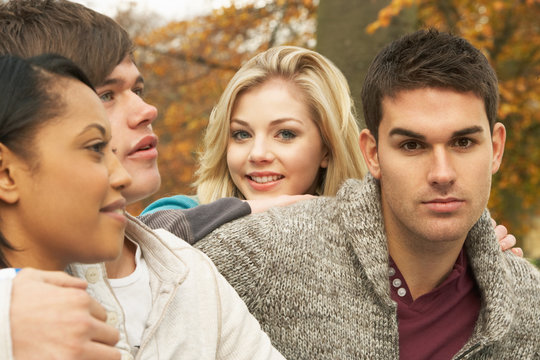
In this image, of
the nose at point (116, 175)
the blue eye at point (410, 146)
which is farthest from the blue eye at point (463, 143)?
the nose at point (116, 175)

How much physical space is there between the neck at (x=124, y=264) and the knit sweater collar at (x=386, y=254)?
3.34 feet

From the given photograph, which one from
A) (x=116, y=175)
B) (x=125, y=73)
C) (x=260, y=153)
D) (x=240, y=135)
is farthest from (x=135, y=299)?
(x=240, y=135)

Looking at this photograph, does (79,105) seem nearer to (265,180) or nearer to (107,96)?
(107,96)

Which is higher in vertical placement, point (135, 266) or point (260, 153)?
point (260, 153)

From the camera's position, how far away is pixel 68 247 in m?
1.78

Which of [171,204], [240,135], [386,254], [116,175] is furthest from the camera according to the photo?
[240,135]

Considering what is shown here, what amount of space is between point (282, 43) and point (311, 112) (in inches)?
238

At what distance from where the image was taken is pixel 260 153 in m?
3.48

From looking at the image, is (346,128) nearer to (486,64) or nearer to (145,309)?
(486,64)

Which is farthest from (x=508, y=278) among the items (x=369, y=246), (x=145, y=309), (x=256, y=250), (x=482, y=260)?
(x=145, y=309)

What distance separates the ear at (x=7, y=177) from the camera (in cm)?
170

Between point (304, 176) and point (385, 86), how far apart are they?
806mm

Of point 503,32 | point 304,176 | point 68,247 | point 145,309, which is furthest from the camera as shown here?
point 503,32

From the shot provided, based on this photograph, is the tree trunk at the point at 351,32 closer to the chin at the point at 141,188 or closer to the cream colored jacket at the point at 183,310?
the chin at the point at 141,188
